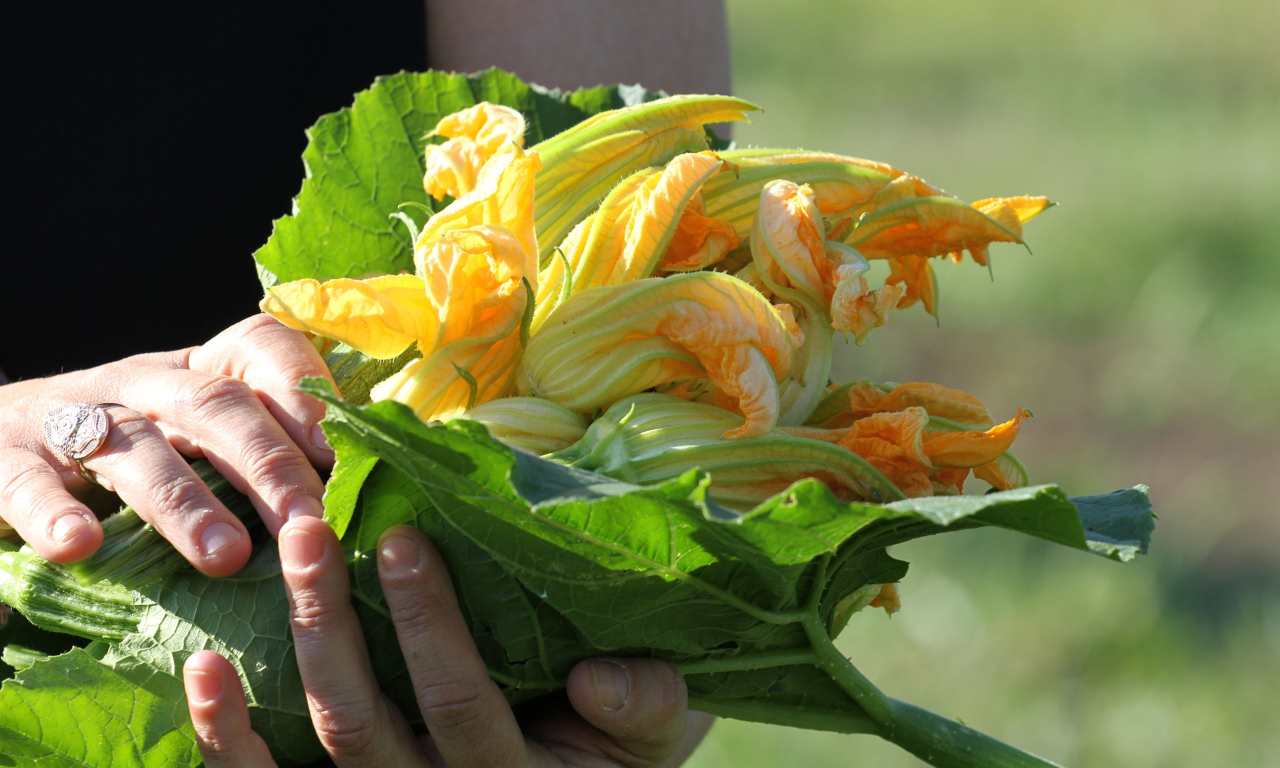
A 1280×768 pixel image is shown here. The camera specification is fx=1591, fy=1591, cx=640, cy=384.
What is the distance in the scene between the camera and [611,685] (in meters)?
1.52

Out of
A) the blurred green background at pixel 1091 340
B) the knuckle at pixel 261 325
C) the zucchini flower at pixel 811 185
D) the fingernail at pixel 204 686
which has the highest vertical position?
the zucchini flower at pixel 811 185

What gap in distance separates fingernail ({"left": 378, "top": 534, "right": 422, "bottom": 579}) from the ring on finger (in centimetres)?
31

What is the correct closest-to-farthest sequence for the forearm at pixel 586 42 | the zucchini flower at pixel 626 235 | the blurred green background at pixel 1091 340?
the zucchini flower at pixel 626 235 → the forearm at pixel 586 42 → the blurred green background at pixel 1091 340

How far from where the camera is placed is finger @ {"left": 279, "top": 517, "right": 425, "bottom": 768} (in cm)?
144

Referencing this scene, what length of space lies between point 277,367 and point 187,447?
0.38 feet

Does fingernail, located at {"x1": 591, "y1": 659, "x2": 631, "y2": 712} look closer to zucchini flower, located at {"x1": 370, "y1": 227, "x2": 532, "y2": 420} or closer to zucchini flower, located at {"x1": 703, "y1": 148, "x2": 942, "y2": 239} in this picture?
zucchini flower, located at {"x1": 370, "y1": 227, "x2": 532, "y2": 420}

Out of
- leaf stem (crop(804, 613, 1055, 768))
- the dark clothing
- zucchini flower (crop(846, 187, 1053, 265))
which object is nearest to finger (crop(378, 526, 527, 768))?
leaf stem (crop(804, 613, 1055, 768))

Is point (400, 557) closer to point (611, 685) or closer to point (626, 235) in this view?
point (611, 685)

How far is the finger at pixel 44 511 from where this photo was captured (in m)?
1.45

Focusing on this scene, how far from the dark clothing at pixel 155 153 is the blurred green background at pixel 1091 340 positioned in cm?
211

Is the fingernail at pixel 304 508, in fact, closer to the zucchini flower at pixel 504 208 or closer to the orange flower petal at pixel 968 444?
the zucchini flower at pixel 504 208

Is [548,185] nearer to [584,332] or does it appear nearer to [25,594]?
[584,332]

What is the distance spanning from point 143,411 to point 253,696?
309 mm

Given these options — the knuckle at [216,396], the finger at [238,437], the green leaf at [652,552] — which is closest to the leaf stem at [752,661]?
the green leaf at [652,552]
